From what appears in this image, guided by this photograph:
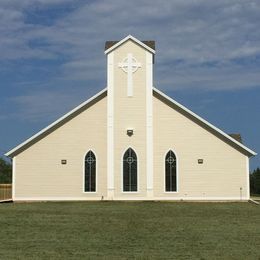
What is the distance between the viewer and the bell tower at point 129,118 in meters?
31.9

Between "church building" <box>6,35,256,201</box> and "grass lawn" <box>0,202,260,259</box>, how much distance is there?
37.2ft

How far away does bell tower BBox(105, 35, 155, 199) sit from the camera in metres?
31.9

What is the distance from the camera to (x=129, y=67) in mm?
32281

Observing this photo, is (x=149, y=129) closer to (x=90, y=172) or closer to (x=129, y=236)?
(x=90, y=172)

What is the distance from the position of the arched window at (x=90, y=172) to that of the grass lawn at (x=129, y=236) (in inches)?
449

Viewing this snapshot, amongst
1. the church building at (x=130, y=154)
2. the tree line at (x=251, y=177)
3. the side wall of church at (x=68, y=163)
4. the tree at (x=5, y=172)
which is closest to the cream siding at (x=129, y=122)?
the church building at (x=130, y=154)

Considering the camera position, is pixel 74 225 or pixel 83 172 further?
pixel 83 172

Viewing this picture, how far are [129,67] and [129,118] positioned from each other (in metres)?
2.68

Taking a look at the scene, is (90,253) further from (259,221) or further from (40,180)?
(40,180)

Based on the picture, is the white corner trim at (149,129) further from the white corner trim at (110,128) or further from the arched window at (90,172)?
the arched window at (90,172)

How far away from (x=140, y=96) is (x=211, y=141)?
4.36 metres

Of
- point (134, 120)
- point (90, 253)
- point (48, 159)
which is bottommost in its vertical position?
point (90, 253)

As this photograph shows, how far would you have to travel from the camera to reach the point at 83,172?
105ft

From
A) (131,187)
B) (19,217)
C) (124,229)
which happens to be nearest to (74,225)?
(124,229)
